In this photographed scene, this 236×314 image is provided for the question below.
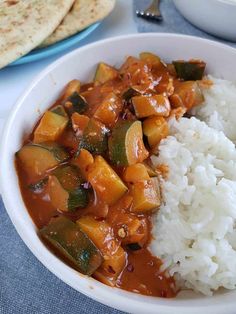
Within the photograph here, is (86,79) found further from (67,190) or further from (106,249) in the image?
(106,249)

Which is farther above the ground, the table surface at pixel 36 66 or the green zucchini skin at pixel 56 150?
the green zucchini skin at pixel 56 150

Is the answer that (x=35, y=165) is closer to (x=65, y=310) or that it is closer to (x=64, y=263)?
(x=64, y=263)

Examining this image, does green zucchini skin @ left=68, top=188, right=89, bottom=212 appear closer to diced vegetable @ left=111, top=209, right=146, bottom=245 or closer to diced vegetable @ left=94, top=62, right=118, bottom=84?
diced vegetable @ left=111, top=209, right=146, bottom=245

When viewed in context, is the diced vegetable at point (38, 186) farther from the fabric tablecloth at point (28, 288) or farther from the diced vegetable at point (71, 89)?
the diced vegetable at point (71, 89)

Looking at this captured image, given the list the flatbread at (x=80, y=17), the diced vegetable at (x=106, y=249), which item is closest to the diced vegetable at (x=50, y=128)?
the diced vegetable at (x=106, y=249)

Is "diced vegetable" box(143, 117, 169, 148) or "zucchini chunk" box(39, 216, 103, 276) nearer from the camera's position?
"zucchini chunk" box(39, 216, 103, 276)

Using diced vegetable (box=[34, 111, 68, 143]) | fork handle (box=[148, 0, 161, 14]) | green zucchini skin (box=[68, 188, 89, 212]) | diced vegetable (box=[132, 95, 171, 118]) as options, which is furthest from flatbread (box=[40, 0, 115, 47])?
green zucchini skin (box=[68, 188, 89, 212])

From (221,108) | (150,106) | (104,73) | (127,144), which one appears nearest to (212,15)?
(221,108)
